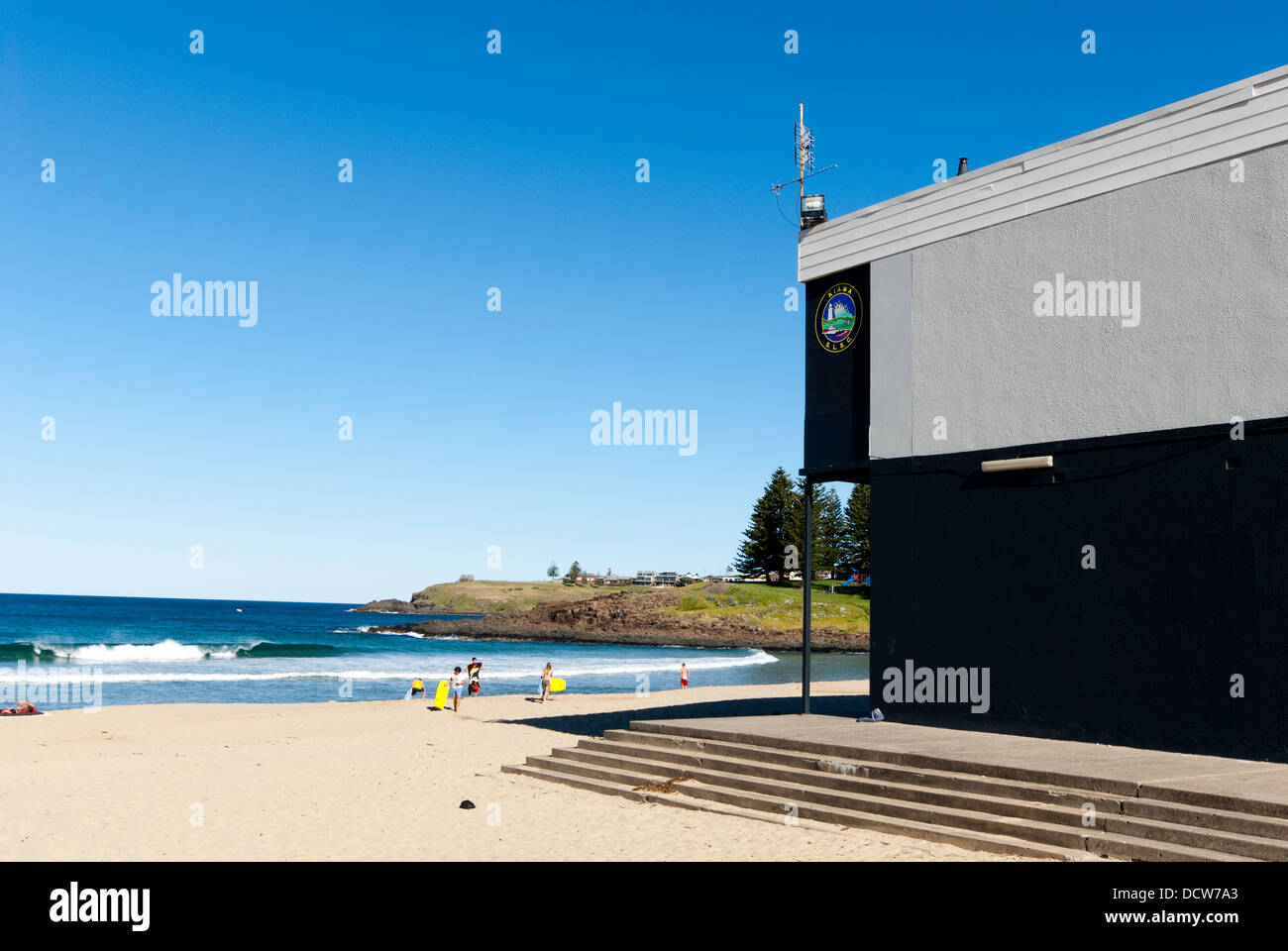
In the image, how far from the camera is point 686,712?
72.1ft

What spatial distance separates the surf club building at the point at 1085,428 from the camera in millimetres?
11797

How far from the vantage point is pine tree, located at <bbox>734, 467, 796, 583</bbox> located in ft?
330

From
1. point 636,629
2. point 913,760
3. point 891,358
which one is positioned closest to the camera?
point 913,760

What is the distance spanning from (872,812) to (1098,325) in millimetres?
7346

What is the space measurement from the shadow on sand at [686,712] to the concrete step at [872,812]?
6.07 metres

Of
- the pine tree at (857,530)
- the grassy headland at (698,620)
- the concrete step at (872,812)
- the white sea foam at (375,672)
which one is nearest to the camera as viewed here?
the concrete step at (872,812)

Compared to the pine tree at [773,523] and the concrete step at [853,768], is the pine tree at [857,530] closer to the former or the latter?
the pine tree at [773,523]

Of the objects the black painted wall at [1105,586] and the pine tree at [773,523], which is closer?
the black painted wall at [1105,586]

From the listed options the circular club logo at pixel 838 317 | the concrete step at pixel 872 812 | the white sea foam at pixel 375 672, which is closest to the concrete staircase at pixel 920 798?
the concrete step at pixel 872 812

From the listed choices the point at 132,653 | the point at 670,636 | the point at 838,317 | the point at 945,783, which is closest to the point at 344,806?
the point at 945,783

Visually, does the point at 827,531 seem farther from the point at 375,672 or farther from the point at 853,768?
the point at 853,768

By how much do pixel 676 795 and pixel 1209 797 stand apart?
19.8 ft

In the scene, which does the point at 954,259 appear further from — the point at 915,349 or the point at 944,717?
the point at 944,717

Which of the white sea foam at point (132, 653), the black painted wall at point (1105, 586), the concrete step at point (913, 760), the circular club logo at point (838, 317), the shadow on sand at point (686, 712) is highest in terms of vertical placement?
the circular club logo at point (838, 317)
